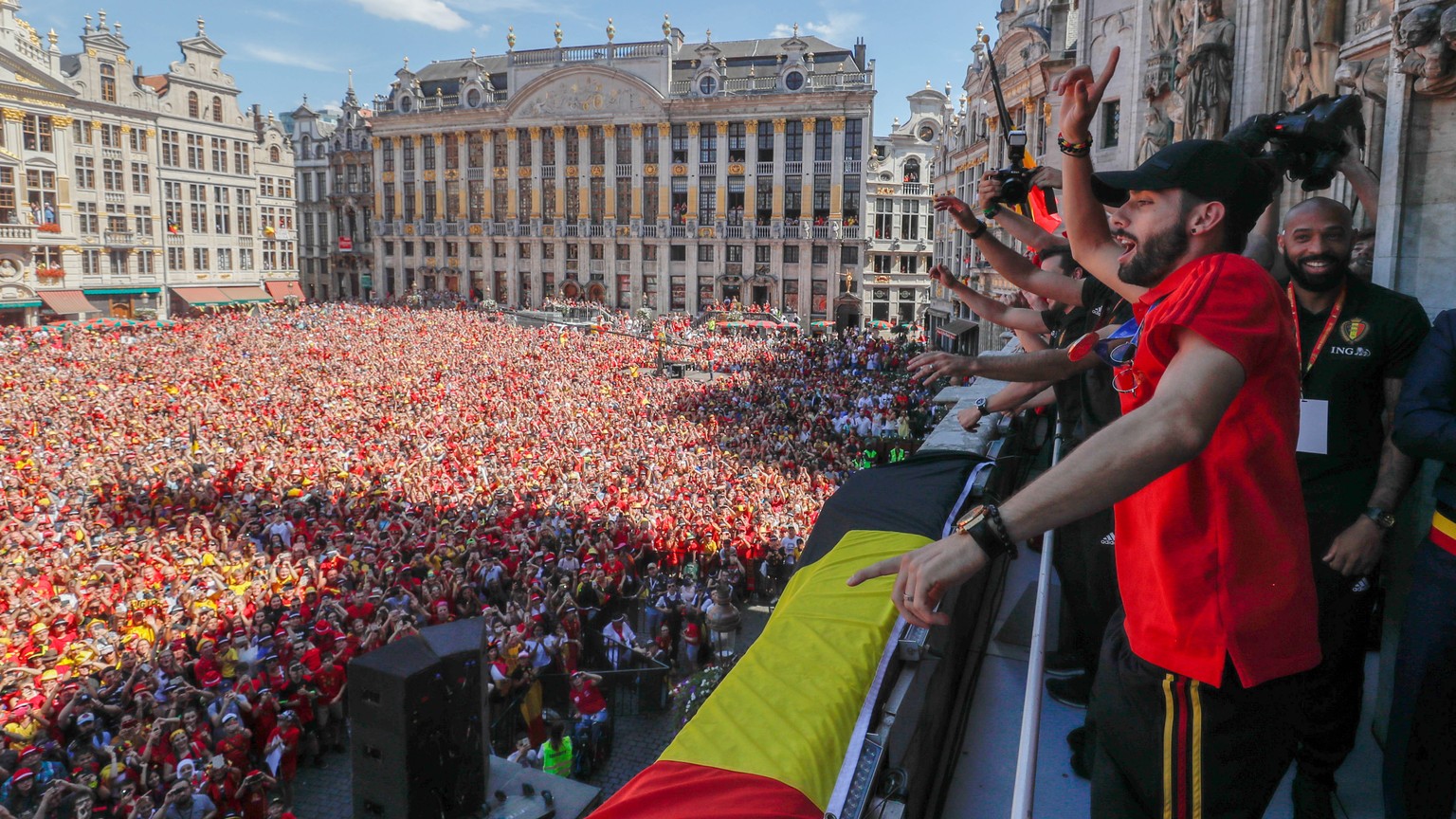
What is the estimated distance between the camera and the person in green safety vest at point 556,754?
8773 millimetres

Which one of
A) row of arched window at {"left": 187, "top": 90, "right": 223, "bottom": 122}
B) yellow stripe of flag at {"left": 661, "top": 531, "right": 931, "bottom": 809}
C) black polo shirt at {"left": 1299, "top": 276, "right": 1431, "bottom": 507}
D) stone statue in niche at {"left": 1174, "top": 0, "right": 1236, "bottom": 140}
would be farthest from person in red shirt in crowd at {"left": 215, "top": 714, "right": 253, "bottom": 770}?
row of arched window at {"left": 187, "top": 90, "right": 223, "bottom": 122}

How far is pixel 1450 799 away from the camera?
2734 millimetres

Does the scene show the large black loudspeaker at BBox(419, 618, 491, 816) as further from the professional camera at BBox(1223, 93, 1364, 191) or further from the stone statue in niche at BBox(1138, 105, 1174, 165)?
the stone statue in niche at BBox(1138, 105, 1174, 165)

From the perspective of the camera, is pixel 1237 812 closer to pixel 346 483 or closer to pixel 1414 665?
pixel 1414 665

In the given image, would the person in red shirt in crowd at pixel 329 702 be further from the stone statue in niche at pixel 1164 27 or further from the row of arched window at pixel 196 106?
the row of arched window at pixel 196 106

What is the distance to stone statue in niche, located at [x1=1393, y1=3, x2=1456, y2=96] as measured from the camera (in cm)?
393

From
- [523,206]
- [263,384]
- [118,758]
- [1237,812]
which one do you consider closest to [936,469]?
[1237,812]

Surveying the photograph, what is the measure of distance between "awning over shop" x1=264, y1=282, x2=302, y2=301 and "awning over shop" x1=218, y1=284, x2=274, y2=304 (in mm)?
604

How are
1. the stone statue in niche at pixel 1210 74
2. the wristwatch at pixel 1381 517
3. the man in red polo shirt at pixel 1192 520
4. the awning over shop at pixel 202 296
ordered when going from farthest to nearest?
the awning over shop at pixel 202 296 < the stone statue in niche at pixel 1210 74 < the wristwatch at pixel 1381 517 < the man in red polo shirt at pixel 1192 520

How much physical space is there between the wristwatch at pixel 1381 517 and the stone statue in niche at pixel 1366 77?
347 centimetres

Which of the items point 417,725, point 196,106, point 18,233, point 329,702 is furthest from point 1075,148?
point 196,106

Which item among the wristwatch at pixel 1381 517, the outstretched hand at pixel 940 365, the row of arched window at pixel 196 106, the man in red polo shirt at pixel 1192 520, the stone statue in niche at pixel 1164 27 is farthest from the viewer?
the row of arched window at pixel 196 106

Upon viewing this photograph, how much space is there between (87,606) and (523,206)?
2280 inches

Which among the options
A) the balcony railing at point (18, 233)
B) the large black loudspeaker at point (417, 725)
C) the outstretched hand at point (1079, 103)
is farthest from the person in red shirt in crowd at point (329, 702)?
the balcony railing at point (18, 233)
